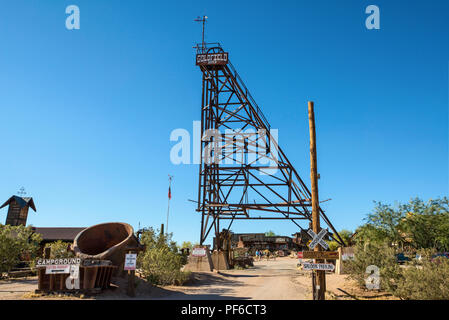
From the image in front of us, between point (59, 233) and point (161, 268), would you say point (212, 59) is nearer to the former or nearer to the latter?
point (161, 268)

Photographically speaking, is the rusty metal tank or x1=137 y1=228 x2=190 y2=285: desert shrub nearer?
the rusty metal tank

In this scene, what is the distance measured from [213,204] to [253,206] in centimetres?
353

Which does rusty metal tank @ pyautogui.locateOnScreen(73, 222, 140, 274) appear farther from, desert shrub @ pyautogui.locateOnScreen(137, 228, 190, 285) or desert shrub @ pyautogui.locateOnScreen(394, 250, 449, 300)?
desert shrub @ pyautogui.locateOnScreen(394, 250, 449, 300)

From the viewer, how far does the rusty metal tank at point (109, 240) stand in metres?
14.8

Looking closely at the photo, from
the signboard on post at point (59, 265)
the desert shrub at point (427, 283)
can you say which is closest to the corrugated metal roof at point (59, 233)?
the signboard on post at point (59, 265)

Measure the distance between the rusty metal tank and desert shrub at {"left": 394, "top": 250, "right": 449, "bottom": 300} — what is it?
1167 cm

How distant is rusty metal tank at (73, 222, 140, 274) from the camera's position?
1479 centimetres

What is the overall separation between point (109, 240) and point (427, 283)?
45.6 feet

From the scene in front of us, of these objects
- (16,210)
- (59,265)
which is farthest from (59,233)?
(59,265)

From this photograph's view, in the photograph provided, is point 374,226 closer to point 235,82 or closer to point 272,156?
point 272,156

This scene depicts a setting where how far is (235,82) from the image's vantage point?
93.0 feet

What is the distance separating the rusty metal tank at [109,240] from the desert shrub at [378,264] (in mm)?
10918

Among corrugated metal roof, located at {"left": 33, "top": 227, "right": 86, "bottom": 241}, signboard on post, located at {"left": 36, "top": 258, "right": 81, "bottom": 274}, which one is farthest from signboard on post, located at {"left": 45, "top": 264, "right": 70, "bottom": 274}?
corrugated metal roof, located at {"left": 33, "top": 227, "right": 86, "bottom": 241}
